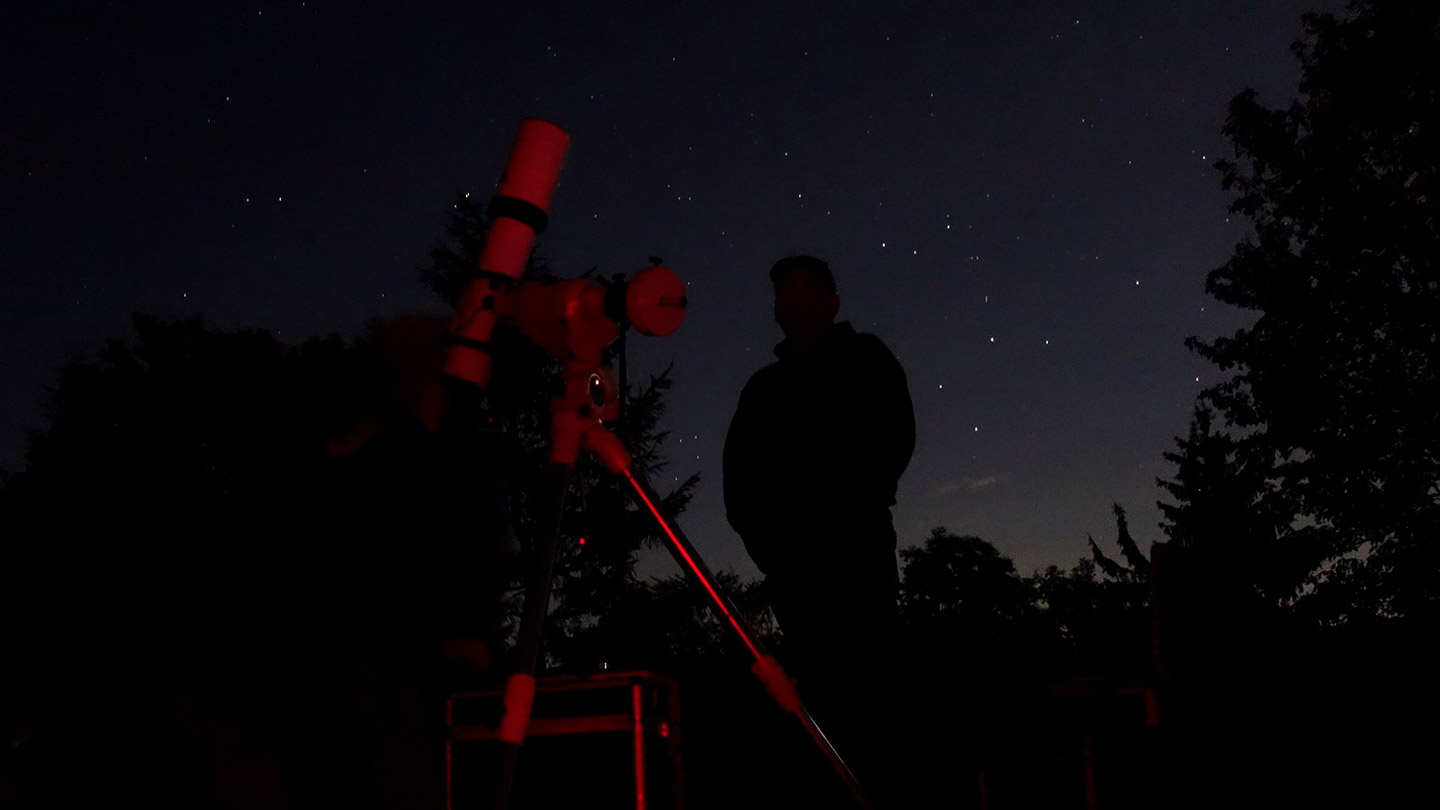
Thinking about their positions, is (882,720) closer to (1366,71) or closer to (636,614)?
(636,614)

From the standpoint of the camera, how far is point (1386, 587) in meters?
14.7

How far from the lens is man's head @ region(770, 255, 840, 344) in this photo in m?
3.13

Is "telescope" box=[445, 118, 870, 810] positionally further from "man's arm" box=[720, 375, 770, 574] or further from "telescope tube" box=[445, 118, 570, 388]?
"man's arm" box=[720, 375, 770, 574]

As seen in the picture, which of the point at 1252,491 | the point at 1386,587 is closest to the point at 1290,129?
the point at 1252,491

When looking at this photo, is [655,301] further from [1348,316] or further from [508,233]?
[1348,316]

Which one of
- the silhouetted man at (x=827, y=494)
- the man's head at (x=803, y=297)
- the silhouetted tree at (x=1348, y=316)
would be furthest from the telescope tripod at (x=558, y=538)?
the silhouetted tree at (x=1348, y=316)

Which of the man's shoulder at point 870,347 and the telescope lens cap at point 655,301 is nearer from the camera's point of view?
the telescope lens cap at point 655,301

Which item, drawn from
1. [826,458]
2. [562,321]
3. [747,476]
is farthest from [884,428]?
[562,321]

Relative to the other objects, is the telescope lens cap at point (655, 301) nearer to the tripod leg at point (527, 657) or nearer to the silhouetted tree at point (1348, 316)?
the tripod leg at point (527, 657)

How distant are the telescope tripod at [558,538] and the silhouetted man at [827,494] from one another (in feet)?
2.15

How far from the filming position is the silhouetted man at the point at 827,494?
265 cm

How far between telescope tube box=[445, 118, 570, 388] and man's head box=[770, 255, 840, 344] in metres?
1.29

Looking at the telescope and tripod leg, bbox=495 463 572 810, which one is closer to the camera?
tripod leg, bbox=495 463 572 810

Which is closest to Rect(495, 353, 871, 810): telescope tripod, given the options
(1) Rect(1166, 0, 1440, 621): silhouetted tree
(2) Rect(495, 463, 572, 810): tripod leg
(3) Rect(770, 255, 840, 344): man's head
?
(2) Rect(495, 463, 572, 810): tripod leg
